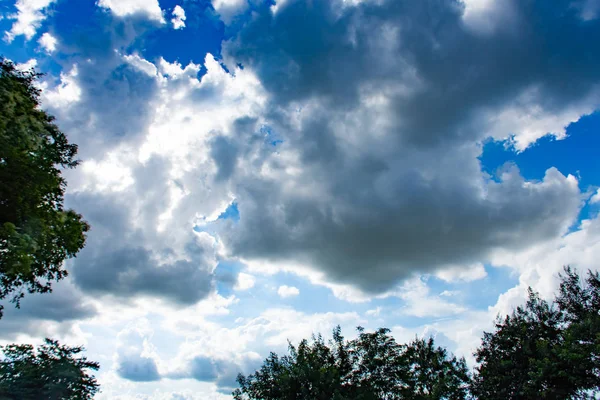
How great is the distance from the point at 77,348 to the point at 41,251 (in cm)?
2264

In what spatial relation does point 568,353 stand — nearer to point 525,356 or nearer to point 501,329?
point 525,356

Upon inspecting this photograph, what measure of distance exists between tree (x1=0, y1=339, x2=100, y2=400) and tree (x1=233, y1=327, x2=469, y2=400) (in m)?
18.1

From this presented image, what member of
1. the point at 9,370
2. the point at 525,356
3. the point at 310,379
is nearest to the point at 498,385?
the point at 525,356

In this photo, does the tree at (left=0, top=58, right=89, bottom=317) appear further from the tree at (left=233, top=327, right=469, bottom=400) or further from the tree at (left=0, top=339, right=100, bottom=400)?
the tree at (left=233, top=327, right=469, bottom=400)

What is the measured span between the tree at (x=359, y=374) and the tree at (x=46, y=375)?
18.1 meters

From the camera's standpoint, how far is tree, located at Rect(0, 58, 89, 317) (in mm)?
17359

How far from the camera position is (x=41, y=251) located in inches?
792

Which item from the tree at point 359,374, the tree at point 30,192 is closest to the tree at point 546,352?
the tree at point 359,374

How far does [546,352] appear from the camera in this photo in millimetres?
35656

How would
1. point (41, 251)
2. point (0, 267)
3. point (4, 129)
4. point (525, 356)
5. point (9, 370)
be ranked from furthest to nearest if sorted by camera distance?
1. point (525, 356)
2. point (9, 370)
3. point (41, 251)
4. point (0, 267)
5. point (4, 129)

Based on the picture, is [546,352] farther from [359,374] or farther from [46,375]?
[46,375]

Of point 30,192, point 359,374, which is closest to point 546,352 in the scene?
point 359,374

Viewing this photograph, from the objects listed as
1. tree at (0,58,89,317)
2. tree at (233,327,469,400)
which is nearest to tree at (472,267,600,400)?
tree at (233,327,469,400)

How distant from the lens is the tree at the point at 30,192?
683 inches
